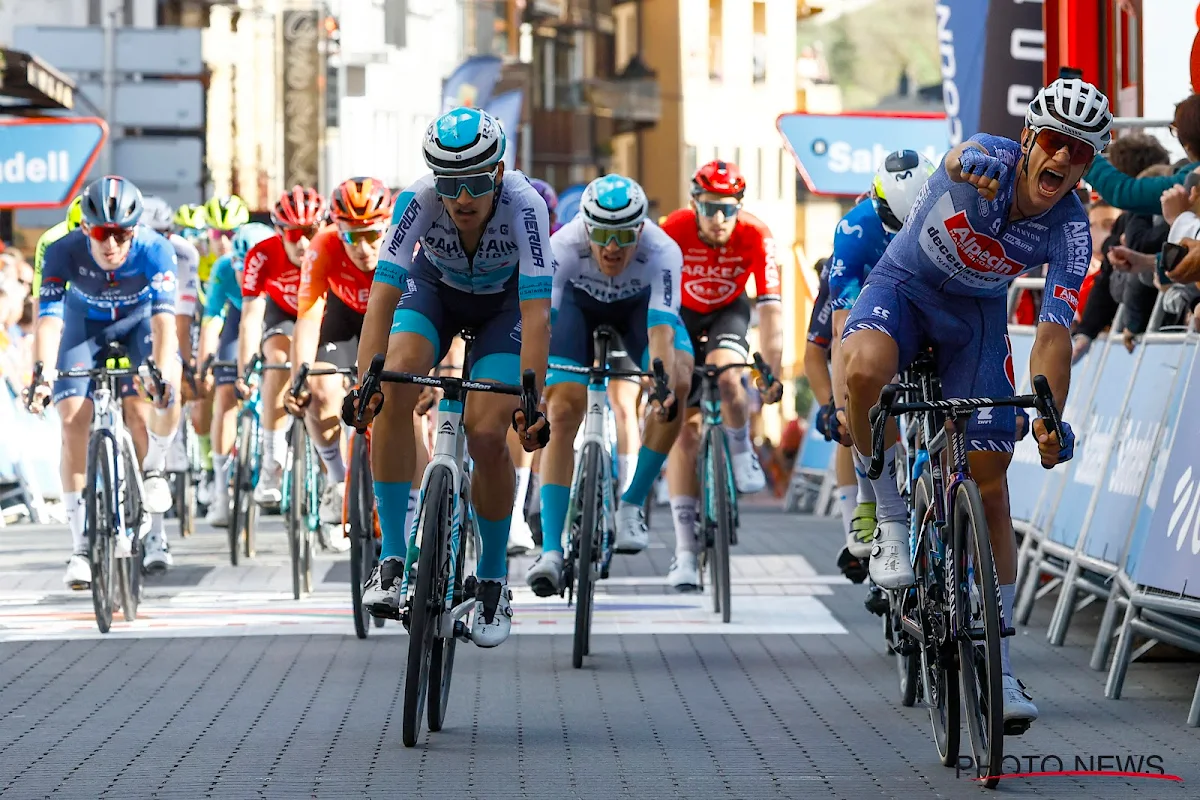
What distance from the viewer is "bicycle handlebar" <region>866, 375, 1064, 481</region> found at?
694 centimetres

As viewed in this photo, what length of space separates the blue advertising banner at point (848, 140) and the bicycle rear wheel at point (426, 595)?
13498 mm

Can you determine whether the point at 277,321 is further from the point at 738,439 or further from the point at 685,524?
the point at 685,524

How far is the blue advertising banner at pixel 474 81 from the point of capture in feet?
173

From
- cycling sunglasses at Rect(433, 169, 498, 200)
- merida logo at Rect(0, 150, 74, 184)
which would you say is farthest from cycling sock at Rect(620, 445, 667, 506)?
merida logo at Rect(0, 150, 74, 184)

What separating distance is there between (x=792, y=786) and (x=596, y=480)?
3480 millimetres

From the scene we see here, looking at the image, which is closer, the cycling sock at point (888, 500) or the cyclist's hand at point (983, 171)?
the cyclist's hand at point (983, 171)

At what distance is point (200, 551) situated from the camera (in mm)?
16562

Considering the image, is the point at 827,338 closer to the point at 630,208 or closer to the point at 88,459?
the point at 630,208

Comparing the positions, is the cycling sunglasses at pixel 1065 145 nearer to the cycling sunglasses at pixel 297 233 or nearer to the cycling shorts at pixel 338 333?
the cycling shorts at pixel 338 333

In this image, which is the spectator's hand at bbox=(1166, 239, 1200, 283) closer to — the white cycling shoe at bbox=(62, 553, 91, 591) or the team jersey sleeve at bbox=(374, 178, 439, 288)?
the team jersey sleeve at bbox=(374, 178, 439, 288)

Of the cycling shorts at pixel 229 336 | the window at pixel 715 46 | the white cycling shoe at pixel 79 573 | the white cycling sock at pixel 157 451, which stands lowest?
the white cycling shoe at pixel 79 573

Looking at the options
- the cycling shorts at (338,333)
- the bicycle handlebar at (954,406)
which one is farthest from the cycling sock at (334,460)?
the bicycle handlebar at (954,406)

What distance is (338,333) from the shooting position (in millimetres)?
12516

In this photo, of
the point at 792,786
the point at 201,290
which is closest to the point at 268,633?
the point at 792,786
